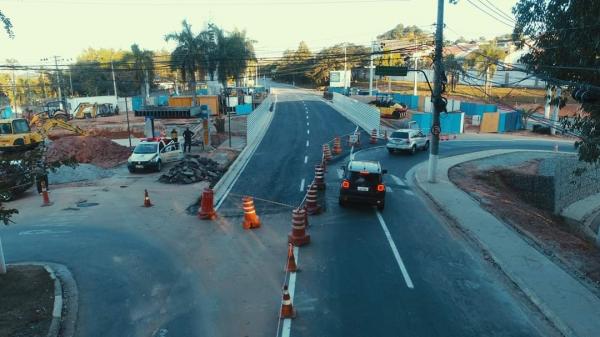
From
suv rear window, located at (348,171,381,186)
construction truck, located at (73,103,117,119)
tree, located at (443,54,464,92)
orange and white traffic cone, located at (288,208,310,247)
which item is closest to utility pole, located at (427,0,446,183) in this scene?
tree, located at (443,54,464,92)

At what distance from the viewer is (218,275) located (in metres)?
11.1

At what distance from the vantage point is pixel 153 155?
26000 mm

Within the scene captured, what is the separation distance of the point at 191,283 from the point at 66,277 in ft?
10.5

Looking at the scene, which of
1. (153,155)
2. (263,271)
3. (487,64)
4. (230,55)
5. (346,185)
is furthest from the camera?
(230,55)

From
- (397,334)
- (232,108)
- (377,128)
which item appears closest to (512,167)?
(377,128)

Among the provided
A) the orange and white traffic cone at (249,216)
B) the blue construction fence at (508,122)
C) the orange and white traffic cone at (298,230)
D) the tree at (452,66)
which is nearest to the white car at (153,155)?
the orange and white traffic cone at (249,216)

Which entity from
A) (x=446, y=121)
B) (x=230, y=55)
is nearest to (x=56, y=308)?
(x=446, y=121)

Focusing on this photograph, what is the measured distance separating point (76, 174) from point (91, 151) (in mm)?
7637

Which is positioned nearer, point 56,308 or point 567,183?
point 56,308

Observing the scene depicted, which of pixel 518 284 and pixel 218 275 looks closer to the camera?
pixel 518 284

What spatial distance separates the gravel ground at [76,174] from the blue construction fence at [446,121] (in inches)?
1067

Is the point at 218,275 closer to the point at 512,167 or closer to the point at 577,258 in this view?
the point at 577,258

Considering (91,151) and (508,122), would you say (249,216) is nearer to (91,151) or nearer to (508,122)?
(91,151)

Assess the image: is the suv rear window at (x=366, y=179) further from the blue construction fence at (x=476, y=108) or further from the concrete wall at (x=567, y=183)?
the blue construction fence at (x=476, y=108)
